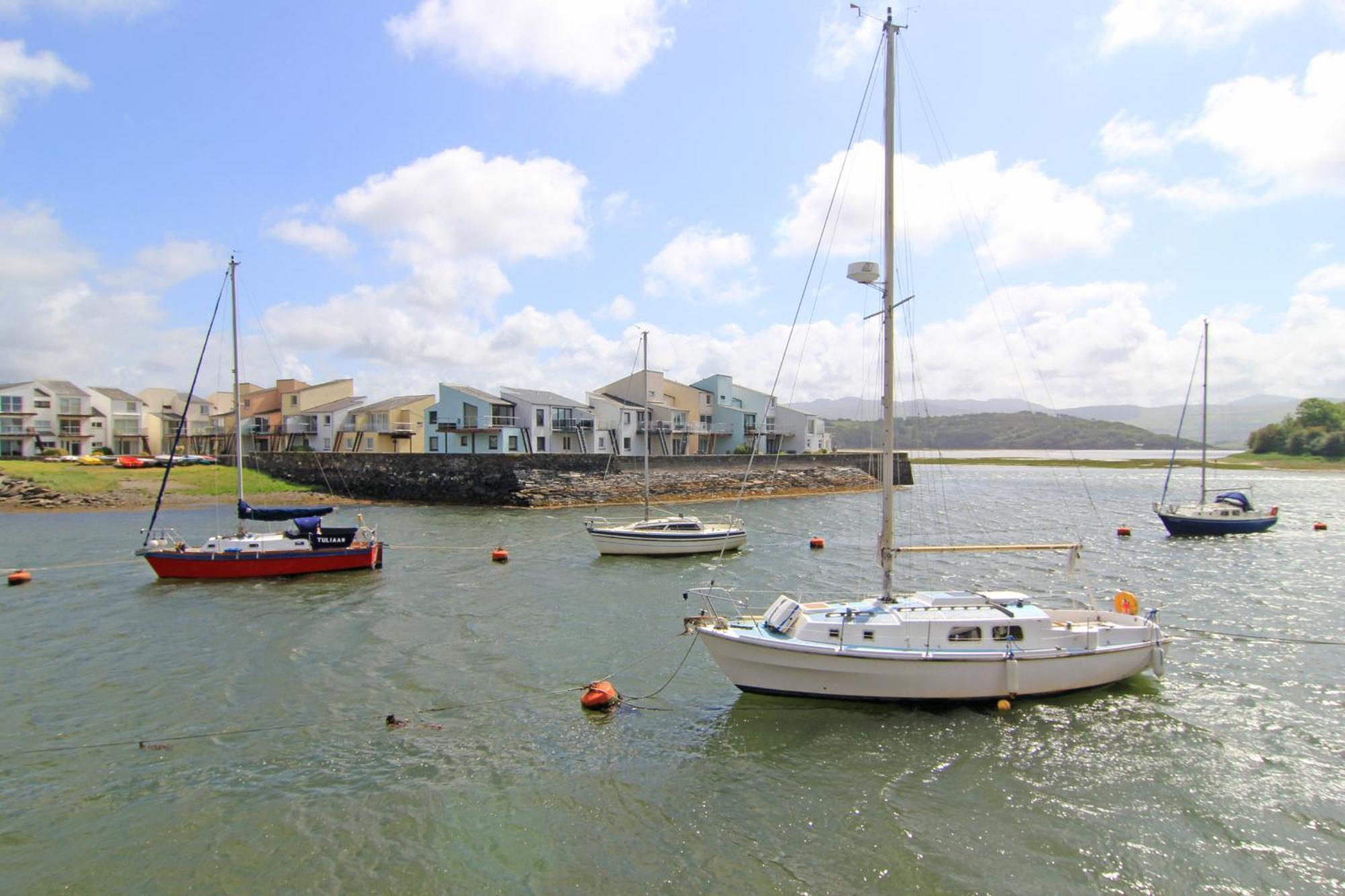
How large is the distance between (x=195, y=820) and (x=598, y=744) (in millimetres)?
7182

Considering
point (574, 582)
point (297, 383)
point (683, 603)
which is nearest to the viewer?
point (683, 603)

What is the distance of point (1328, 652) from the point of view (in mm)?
20984

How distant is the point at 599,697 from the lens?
16344mm

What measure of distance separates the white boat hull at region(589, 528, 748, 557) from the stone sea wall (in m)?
24.2

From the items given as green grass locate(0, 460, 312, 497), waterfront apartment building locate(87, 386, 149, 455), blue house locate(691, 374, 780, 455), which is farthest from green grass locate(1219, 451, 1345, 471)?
waterfront apartment building locate(87, 386, 149, 455)

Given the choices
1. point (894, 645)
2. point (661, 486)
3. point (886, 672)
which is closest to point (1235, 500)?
point (661, 486)

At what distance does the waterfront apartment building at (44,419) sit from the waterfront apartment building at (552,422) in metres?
60.7

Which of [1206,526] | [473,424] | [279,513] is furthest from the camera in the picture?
[473,424]

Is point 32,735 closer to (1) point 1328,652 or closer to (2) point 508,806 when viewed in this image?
(2) point 508,806

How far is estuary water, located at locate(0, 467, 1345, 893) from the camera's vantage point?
34.9ft

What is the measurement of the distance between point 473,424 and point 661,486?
22.7 m

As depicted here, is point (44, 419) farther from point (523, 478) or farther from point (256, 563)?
point (256, 563)

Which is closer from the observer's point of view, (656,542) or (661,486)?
(656,542)

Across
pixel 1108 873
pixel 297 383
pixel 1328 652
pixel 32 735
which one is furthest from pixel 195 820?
pixel 297 383
